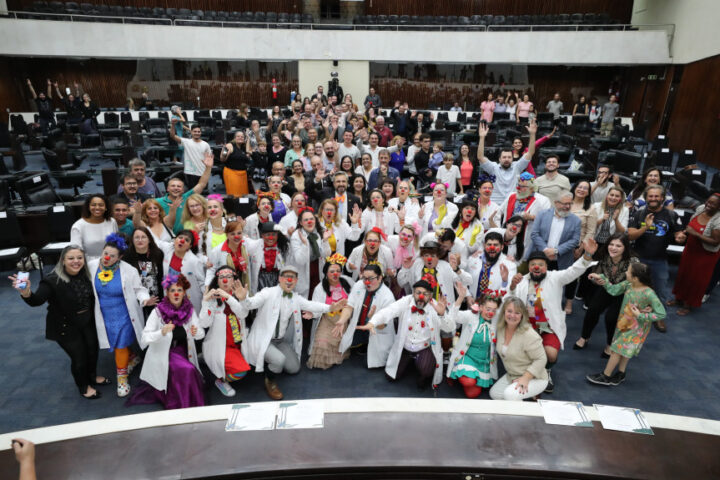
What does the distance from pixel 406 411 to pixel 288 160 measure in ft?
19.7

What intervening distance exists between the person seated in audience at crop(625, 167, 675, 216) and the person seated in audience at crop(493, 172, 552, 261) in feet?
3.46

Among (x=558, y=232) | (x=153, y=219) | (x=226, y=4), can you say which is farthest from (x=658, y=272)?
(x=226, y=4)

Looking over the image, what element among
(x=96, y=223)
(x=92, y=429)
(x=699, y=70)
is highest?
(x=699, y=70)

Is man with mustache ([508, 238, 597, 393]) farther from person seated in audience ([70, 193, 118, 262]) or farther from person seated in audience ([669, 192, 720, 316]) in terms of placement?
person seated in audience ([70, 193, 118, 262])

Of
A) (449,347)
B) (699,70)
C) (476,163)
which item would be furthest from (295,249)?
(699,70)

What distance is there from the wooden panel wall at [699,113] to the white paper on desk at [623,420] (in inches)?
538

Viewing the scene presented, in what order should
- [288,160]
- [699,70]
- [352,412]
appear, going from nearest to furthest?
[352,412] → [288,160] → [699,70]

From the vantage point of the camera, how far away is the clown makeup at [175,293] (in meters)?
3.86

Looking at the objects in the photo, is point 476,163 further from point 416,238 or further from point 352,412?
point 352,412

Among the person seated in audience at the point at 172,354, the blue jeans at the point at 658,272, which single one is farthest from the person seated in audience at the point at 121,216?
the blue jeans at the point at 658,272

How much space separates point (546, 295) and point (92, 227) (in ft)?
15.3

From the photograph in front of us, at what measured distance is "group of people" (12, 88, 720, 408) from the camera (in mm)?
4035

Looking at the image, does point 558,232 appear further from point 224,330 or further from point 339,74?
point 339,74

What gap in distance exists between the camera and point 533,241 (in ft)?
17.6
